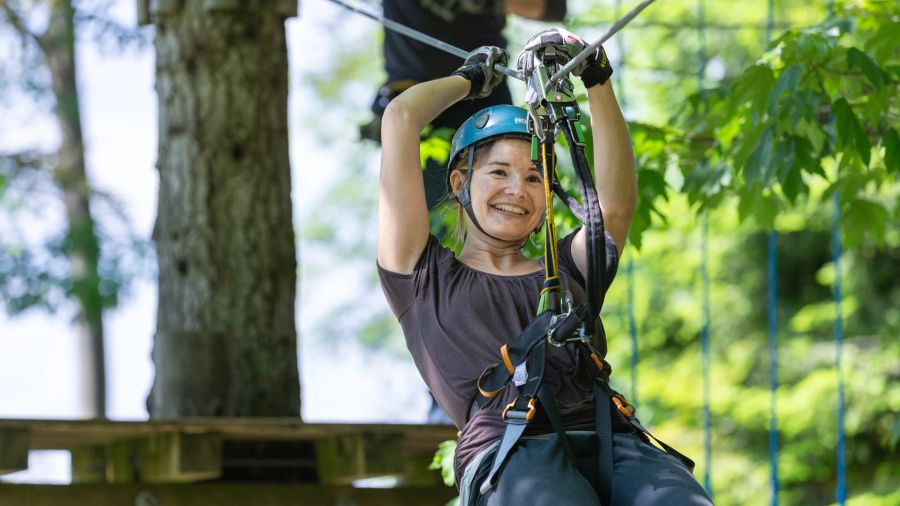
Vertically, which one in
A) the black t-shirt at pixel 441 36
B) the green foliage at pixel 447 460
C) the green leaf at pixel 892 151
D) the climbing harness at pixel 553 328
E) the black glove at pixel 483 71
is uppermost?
the black t-shirt at pixel 441 36

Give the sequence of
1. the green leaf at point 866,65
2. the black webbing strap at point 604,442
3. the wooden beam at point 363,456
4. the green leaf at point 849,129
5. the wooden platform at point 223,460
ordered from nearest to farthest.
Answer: the black webbing strap at point 604,442, the green leaf at point 866,65, the green leaf at point 849,129, the wooden platform at point 223,460, the wooden beam at point 363,456

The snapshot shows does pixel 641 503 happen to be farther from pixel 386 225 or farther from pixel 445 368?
pixel 386 225

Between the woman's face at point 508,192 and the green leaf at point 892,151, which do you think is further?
the green leaf at point 892,151

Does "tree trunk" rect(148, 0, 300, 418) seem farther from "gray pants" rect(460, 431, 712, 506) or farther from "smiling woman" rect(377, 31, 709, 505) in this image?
"gray pants" rect(460, 431, 712, 506)

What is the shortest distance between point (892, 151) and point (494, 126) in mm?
1346

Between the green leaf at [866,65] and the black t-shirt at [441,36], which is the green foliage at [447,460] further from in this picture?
the green leaf at [866,65]

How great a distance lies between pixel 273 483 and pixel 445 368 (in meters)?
1.88

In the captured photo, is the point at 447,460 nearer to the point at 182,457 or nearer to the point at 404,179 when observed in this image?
the point at 182,457

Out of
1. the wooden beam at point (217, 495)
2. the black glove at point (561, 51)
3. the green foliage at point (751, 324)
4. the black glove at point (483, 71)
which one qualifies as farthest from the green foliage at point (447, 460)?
the green foliage at point (751, 324)

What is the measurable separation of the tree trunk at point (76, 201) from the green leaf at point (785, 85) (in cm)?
748

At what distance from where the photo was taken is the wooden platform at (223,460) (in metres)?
4.00

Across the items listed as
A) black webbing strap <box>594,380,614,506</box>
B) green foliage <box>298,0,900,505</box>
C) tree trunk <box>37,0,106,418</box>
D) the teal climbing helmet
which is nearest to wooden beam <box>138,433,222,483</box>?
the teal climbing helmet

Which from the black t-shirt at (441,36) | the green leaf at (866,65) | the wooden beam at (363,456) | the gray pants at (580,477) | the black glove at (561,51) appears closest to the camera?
the gray pants at (580,477)

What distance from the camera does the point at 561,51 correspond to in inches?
105
